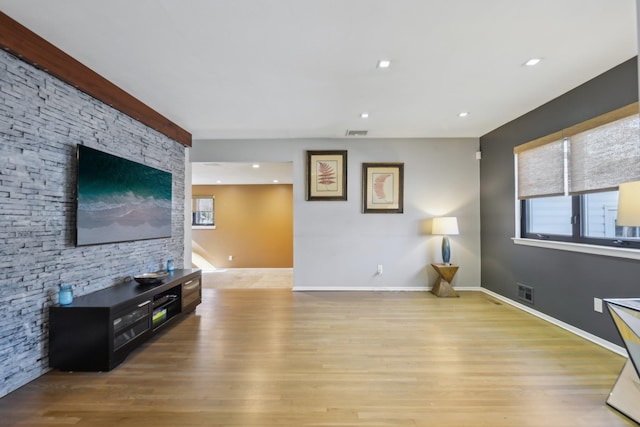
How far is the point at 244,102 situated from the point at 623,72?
11.8 feet

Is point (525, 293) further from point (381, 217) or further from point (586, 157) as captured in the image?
point (381, 217)

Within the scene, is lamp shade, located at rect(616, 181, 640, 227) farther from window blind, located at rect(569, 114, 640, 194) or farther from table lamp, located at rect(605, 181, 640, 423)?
window blind, located at rect(569, 114, 640, 194)

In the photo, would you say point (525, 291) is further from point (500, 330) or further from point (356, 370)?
point (356, 370)

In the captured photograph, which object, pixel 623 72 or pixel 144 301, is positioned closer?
pixel 623 72

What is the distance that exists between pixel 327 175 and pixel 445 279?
2.48m

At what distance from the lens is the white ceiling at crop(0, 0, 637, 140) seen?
1.79 metres

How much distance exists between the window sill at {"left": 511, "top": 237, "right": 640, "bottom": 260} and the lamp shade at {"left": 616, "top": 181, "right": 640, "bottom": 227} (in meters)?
0.91

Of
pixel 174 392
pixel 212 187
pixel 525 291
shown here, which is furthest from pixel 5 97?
pixel 212 187

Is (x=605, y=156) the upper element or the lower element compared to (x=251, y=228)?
upper

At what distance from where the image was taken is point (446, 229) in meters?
4.31

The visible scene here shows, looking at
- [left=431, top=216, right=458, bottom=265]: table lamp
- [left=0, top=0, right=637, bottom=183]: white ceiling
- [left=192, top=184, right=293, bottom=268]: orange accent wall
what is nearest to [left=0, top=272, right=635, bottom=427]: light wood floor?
[left=431, top=216, right=458, bottom=265]: table lamp

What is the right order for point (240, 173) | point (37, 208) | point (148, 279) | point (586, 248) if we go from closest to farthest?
point (37, 208) → point (586, 248) → point (148, 279) → point (240, 173)

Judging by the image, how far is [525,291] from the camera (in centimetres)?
364

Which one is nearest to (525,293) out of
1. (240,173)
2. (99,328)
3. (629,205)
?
(629,205)
